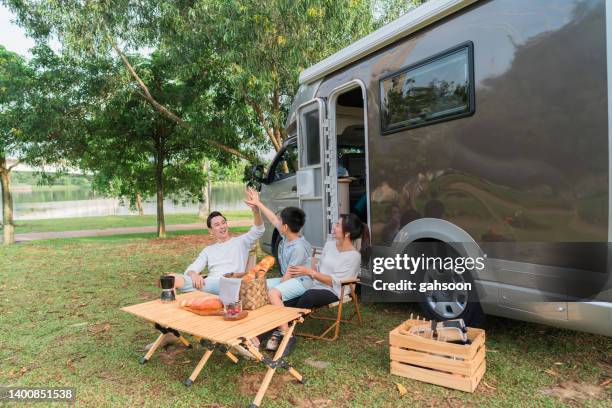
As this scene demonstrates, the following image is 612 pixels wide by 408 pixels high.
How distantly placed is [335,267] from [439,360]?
1125 millimetres

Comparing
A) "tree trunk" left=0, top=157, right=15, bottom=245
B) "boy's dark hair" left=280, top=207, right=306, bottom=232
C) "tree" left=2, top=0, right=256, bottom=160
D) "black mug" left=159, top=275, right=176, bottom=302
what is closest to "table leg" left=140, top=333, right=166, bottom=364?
"black mug" left=159, top=275, right=176, bottom=302

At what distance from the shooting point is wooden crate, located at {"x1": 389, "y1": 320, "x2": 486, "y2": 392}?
272 centimetres

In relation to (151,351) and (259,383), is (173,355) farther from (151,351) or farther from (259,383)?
(259,383)

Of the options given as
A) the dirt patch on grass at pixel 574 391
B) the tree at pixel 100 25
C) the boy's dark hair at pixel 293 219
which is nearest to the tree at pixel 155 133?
the tree at pixel 100 25

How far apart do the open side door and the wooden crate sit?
6.61ft

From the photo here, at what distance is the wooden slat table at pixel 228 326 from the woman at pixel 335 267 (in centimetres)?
42

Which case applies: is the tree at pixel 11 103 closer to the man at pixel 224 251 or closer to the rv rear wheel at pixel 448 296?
the man at pixel 224 251

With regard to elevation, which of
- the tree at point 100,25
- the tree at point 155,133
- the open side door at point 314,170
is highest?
the tree at point 100,25

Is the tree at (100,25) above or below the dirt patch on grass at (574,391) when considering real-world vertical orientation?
above

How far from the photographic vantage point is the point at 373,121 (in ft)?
13.4

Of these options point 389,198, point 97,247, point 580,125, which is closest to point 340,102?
point 389,198

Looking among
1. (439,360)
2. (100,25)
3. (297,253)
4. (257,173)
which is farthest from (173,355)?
(100,25)

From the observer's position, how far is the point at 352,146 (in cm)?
605

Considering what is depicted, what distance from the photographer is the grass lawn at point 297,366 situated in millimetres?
2717
